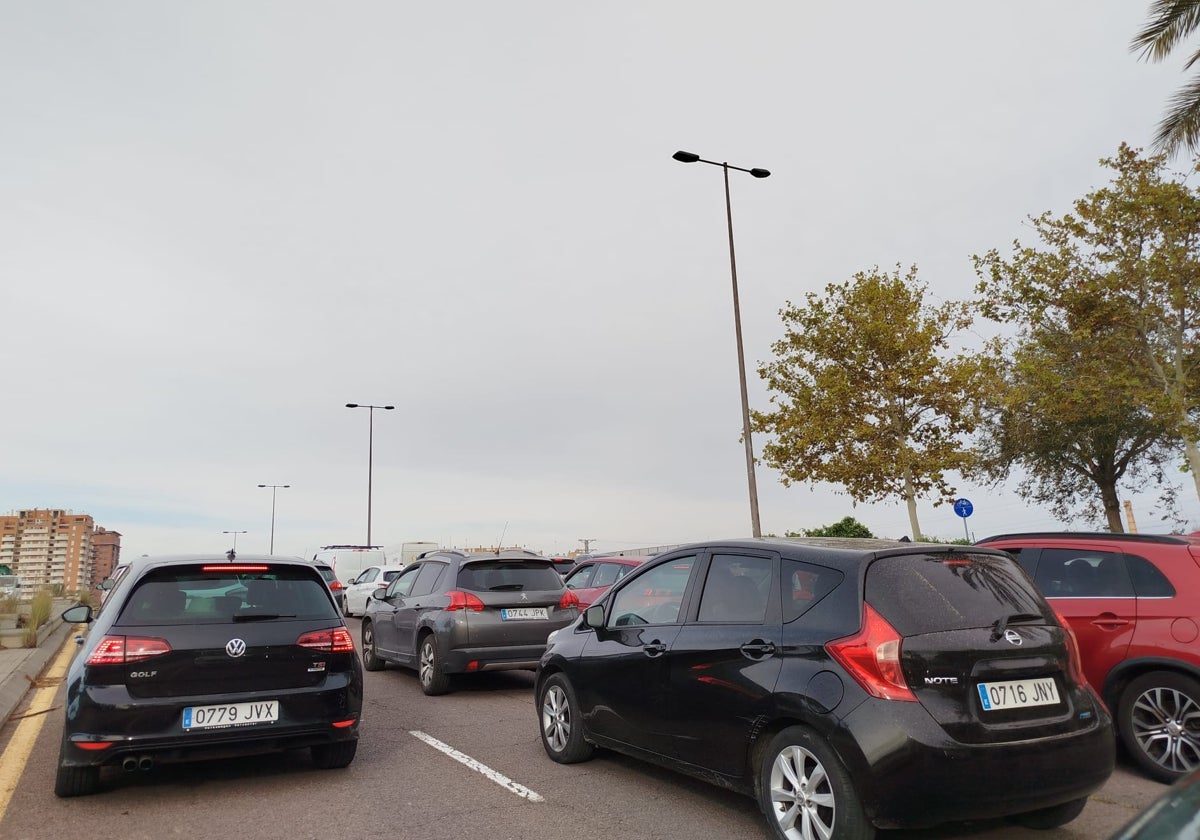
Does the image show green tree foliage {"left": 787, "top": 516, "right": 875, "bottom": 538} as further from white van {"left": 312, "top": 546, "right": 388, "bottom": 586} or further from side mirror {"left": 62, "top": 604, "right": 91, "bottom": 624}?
side mirror {"left": 62, "top": 604, "right": 91, "bottom": 624}

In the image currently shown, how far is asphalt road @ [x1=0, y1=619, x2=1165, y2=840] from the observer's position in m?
4.78

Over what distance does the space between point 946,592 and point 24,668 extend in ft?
37.5

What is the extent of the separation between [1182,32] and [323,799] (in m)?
19.0

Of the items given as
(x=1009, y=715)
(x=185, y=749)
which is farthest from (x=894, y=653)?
(x=185, y=749)

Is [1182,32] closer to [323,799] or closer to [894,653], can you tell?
→ [894,653]

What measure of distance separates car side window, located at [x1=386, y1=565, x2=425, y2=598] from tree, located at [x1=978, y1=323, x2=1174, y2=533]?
1970cm

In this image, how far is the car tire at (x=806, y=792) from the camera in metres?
3.92

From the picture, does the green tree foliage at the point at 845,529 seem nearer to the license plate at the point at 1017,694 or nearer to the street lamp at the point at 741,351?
the street lamp at the point at 741,351

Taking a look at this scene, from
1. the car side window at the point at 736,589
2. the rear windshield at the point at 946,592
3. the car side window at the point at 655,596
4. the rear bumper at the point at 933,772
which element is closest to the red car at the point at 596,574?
the car side window at the point at 655,596

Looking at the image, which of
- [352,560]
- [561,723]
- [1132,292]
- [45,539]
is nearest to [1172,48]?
[1132,292]

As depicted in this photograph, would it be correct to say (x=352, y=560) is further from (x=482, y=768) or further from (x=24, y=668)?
(x=482, y=768)

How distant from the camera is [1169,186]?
73.8ft

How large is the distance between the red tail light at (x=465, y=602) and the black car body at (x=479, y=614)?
0.04 ft

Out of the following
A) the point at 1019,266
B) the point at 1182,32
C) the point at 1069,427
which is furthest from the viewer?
the point at 1069,427
